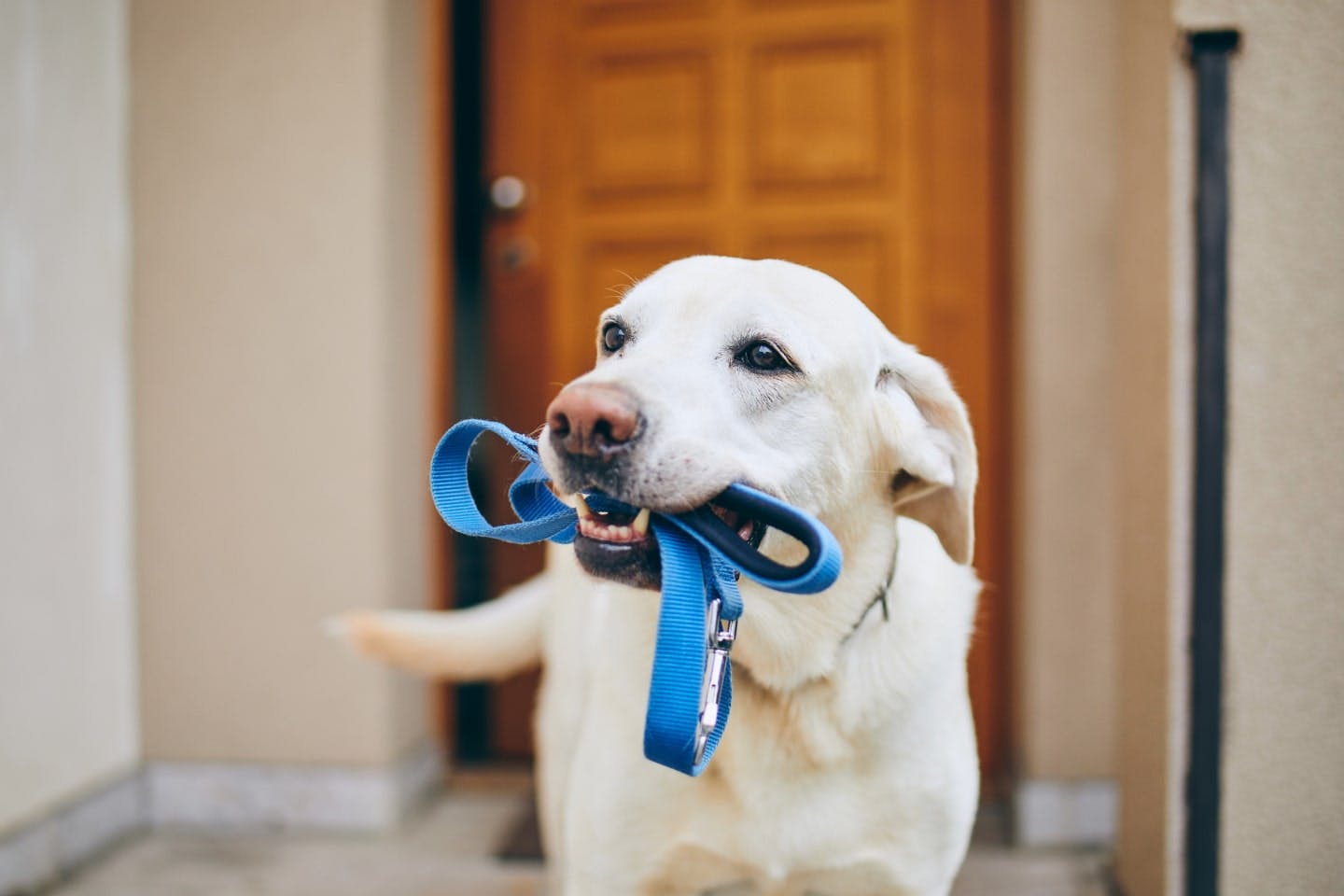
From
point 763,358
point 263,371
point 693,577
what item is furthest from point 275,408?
point 693,577

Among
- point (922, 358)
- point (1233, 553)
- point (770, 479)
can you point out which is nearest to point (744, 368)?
point (770, 479)

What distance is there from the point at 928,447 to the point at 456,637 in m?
1.13

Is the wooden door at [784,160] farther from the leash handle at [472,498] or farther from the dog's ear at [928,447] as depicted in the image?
the leash handle at [472,498]

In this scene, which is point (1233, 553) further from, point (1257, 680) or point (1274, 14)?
point (1274, 14)

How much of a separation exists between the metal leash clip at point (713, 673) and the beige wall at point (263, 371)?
1667 millimetres

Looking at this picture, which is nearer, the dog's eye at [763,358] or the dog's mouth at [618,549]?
the dog's mouth at [618,549]

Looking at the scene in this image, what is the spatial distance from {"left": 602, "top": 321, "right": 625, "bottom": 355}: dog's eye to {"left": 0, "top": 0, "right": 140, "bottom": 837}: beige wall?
5.12 ft

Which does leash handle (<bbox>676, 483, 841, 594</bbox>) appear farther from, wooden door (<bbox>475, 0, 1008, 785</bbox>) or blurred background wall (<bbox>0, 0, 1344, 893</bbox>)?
wooden door (<bbox>475, 0, 1008, 785</bbox>)

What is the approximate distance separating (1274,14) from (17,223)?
2.62m

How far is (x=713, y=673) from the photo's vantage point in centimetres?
89

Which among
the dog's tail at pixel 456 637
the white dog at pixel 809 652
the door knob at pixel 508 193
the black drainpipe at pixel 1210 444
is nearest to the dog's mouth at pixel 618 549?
the white dog at pixel 809 652

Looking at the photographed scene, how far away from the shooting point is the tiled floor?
2088 millimetres

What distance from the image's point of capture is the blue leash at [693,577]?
2.73 ft

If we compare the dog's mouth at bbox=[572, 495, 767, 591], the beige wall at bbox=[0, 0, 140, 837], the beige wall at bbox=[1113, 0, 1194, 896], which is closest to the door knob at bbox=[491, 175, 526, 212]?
the beige wall at bbox=[0, 0, 140, 837]
